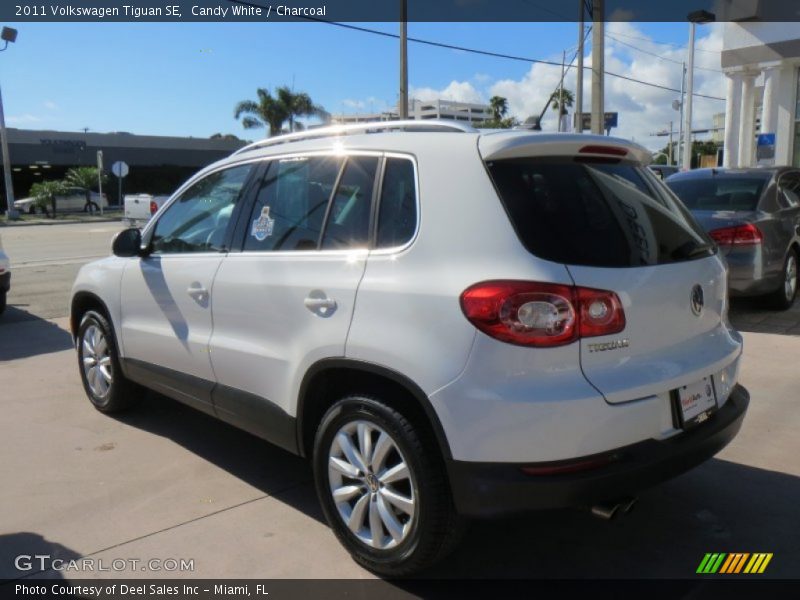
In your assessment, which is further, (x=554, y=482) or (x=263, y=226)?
(x=263, y=226)

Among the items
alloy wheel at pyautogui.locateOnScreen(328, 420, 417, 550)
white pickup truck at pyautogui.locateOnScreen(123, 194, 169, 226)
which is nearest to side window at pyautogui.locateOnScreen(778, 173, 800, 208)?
alloy wheel at pyautogui.locateOnScreen(328, 420, 417, 550)

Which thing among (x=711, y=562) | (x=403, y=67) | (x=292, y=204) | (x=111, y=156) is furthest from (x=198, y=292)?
(x=111, y=156)

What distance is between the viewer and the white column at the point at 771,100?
20219mm

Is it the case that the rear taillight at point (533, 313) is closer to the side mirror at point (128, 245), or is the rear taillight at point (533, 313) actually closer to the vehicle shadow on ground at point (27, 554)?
the vehicle shadow on ground at point (27, 554)

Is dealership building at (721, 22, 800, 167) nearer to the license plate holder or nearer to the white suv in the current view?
the white suv

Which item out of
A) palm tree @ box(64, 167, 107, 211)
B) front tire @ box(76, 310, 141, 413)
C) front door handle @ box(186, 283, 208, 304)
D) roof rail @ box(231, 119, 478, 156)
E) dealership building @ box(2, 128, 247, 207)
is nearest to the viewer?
roof rail @ box(231, 119, 478, 156)

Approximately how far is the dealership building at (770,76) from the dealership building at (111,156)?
103 ft

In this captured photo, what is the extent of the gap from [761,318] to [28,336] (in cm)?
817

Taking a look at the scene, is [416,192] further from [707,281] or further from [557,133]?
[707,281]

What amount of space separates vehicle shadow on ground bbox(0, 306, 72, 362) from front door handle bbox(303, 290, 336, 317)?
523 cm

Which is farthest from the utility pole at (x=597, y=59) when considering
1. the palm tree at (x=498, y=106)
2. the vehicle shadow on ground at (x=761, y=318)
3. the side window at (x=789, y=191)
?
the palm tree at (x=498, y=106)

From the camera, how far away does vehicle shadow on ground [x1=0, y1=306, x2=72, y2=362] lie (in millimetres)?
7539

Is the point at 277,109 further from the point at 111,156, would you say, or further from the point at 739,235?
the point at 739,235

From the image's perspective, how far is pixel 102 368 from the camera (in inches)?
210
